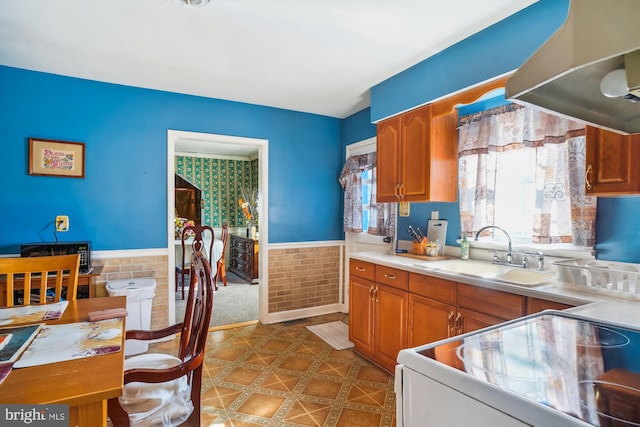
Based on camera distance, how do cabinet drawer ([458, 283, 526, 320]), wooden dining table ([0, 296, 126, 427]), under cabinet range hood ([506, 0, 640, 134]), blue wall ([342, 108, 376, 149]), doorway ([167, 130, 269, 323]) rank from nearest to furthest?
1. under cabinet range hood ([506, 0, 640, 134])
2. wooden dining table ([0, 296, 126, 427])
3. cabinet drawer ([458, 283, 526, 320])
4. doorway ([167, 130, 269, 323])
5. blue wall ([342, 108, 376, 149])

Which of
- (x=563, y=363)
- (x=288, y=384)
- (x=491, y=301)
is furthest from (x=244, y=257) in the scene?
(x=563, y=363)

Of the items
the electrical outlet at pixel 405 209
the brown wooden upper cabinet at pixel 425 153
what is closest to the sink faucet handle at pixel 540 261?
the brown wooden upper cabinet at pixel 425 153

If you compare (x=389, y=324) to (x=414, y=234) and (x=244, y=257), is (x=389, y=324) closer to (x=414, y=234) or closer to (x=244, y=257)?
(x=414, y=234)

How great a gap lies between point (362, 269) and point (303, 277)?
4.25 feet

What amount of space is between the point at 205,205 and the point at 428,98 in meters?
5.15

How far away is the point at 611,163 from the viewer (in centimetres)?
160

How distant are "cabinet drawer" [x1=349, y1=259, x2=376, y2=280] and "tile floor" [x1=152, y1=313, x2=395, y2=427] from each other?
74cm

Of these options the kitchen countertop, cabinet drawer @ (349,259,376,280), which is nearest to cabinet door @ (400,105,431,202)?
cabinet drawer @ (349,259,376,280)

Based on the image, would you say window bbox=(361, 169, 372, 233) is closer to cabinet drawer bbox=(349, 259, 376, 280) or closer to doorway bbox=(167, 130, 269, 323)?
cabinet drawer bbox=(349, 259, 376, 280)

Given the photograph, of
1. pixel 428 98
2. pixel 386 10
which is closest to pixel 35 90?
pixel 386 10

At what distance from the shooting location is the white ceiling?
194cm

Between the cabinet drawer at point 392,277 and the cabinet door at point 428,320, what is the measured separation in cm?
11

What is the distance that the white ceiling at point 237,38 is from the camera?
1936 millimetres

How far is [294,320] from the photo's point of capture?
156 inches
